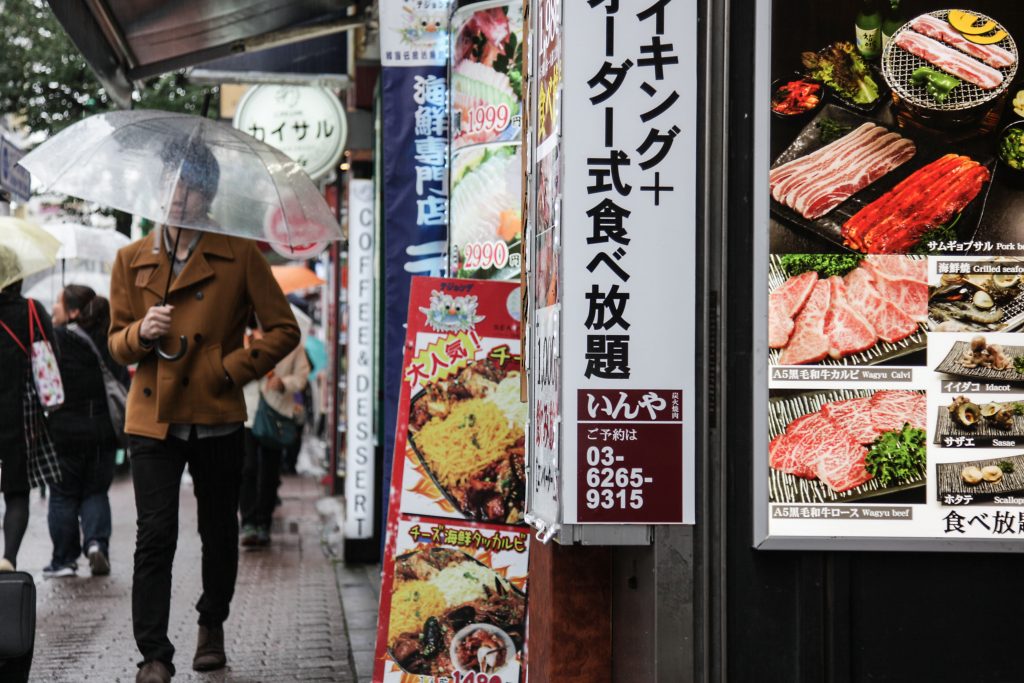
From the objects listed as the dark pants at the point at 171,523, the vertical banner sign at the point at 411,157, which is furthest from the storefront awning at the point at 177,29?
the dark pants at the point at 171,523

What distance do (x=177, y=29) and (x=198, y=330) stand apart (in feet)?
10.6

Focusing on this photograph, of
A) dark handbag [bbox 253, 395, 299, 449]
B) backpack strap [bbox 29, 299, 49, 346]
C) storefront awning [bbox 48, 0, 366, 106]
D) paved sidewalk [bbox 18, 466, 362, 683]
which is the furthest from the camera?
dark handbag [bbox 253, 395, 299, 449]

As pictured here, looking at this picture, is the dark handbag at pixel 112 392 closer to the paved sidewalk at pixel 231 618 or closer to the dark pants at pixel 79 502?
the dark pants at pixel 79 502

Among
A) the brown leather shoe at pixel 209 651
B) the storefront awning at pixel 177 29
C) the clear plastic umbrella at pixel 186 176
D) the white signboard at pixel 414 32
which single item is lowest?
the brown leather shoe at pixel 209 651

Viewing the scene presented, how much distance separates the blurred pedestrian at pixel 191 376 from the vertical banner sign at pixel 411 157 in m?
0.61

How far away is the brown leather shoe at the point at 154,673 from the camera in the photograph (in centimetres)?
598

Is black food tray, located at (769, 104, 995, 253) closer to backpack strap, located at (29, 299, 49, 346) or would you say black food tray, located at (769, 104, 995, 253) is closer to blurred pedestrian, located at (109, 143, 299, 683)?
blurred pedestrian, located at (109, 143, 299, 683)

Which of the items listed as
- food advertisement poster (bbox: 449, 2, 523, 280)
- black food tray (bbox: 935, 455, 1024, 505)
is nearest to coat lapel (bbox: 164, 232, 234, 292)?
food advertisement poster (bbox: 449, 2, 523, 280)

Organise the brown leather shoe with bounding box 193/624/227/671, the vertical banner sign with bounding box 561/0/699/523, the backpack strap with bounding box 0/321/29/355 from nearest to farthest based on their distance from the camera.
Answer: the vertical banner sign with bounding box 561/0/699/523
the brown leather shoe with bounding box 193/624/227/671
the backpack strap with bounding box 0/321/29/355

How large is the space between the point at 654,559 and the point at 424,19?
368 cm

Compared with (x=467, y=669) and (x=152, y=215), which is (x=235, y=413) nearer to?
(x=152, y=215)

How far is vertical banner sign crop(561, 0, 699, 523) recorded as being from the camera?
4164 mm

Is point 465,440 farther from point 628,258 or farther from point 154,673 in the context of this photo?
point 154,673

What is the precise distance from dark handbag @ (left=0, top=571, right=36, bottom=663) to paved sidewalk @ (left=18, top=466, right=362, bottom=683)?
6.82 feet
